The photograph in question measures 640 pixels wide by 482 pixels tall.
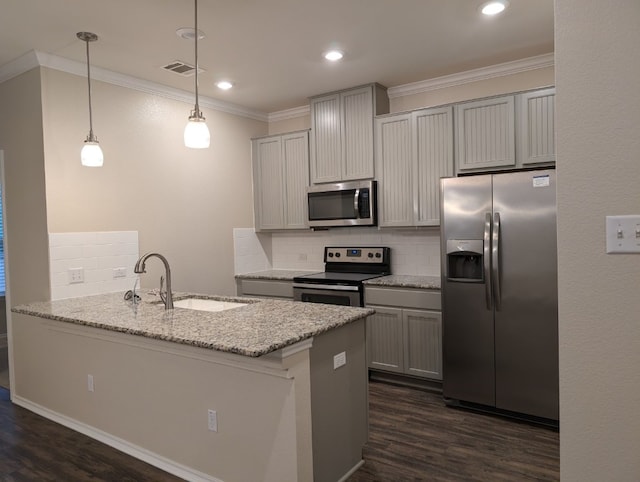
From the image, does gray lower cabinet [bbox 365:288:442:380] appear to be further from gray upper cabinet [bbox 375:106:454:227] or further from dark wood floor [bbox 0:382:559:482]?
gray upper cabinet [bbox 375:106:454:227]

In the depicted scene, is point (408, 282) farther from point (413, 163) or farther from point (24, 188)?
point (24, 188)

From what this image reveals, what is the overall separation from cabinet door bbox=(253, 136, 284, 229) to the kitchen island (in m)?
2.04

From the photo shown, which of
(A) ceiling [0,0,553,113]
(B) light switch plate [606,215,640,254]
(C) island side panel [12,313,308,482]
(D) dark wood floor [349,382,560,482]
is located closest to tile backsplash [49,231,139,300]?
(C) island side panel [12,313,308,482]

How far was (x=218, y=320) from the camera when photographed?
2.38 metres

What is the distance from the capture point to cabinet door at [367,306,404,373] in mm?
3830

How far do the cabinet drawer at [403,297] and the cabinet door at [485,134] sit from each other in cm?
107

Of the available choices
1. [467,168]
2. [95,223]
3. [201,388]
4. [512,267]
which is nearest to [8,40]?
[95,223]

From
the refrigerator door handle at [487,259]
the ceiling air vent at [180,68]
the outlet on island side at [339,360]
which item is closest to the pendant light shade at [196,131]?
the ceiling air vent at [180,68]

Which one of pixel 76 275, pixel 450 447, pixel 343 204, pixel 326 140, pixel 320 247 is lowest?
pixel 450 447

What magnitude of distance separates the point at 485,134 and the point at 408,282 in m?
1.34

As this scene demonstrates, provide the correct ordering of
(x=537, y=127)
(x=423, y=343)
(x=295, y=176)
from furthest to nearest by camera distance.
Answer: (x=295, y=176), (x=423, y=343), (x=537, y=127)

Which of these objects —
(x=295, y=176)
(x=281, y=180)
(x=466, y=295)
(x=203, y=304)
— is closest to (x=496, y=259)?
(x=466, y=295)

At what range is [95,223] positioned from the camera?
3.55 meters

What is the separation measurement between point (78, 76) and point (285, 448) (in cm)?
311
